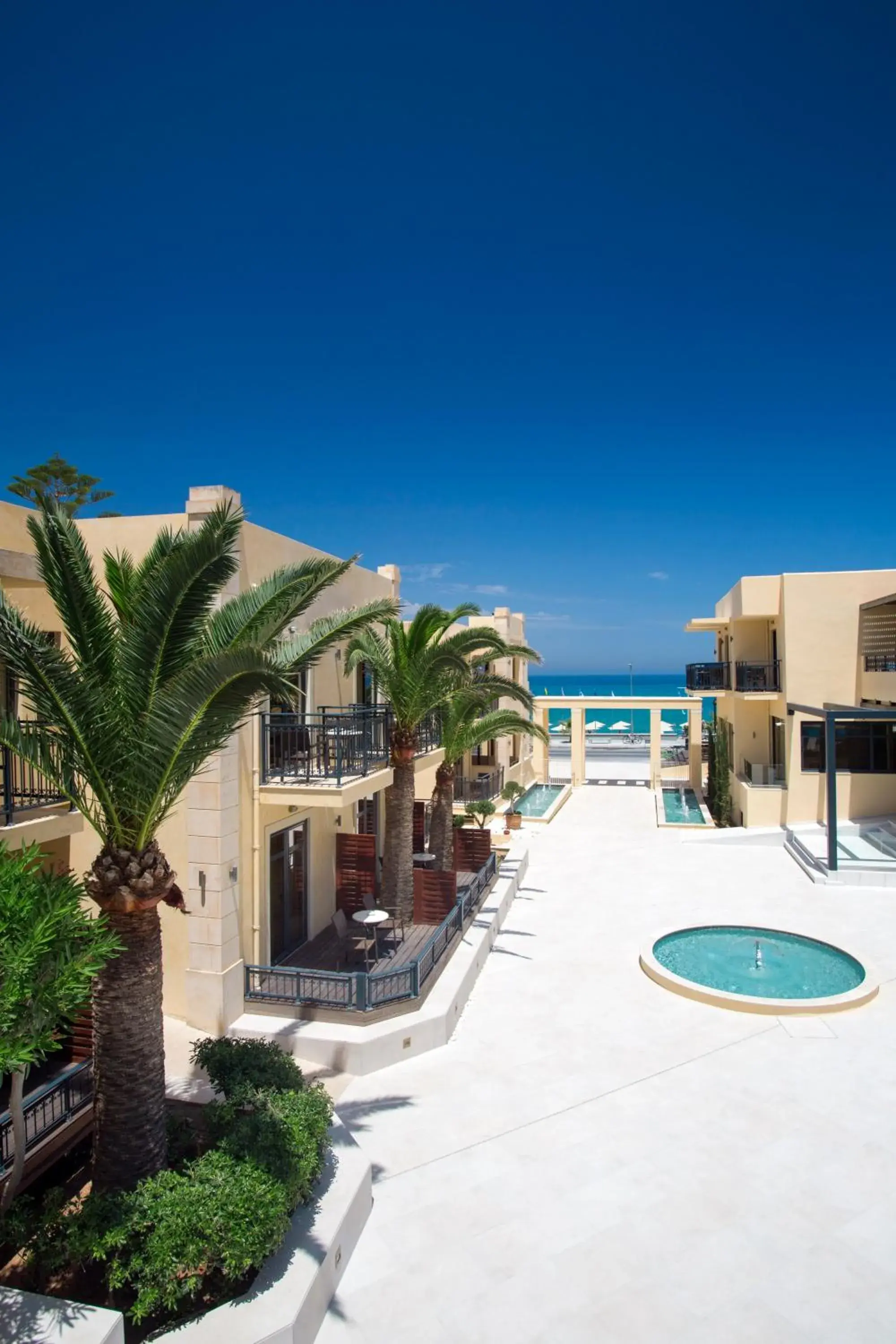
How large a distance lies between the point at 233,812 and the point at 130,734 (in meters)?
4.30

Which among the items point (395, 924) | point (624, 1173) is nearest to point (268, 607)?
point (624, 1173)

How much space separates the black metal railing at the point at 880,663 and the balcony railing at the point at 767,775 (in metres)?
4.10

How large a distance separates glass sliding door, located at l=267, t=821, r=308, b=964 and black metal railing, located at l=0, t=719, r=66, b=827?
3706 millimetres

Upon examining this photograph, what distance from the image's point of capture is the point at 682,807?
28.3 m

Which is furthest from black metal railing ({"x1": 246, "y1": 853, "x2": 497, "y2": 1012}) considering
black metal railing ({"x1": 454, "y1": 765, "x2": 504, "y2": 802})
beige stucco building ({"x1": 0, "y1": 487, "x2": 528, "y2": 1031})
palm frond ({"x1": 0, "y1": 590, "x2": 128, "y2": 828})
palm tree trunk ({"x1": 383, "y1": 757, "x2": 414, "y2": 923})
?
black metal railing ({"x1": 454, "y1": 765, "x2": 504, "y2": 802})

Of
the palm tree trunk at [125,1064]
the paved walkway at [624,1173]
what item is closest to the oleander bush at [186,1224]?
the palm tree trunk at [125,1064]

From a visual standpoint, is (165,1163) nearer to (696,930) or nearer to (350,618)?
(350,618)

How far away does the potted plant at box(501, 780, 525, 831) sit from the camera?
79.7ft

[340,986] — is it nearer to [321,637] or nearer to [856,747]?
[321,637]

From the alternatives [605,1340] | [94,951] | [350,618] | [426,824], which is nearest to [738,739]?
[426,824]

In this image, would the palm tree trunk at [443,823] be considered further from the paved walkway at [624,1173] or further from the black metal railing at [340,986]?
the black metal railing at [340,986]

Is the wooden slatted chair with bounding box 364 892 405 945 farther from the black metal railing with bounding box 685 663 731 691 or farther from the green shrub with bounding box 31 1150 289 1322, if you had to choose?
the black metal railing with bounding box 685 663 731 691

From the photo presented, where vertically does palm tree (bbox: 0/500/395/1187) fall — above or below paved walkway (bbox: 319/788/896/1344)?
above

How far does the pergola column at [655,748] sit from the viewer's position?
110ft
